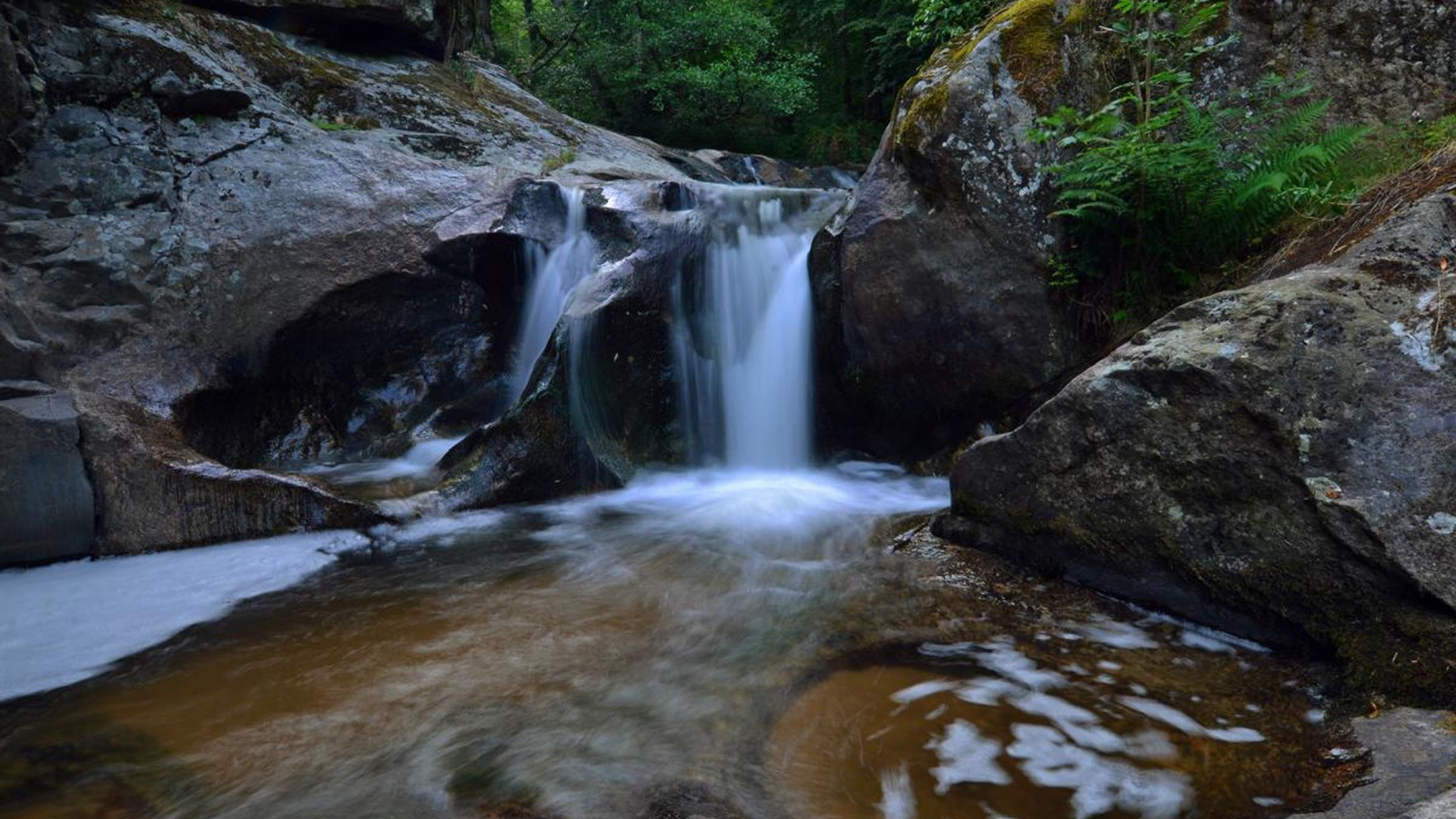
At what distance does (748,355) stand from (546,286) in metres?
1.97

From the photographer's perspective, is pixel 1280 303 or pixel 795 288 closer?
pixel 1280 303

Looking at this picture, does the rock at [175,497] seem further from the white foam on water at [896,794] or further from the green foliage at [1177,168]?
the green foliage at [1177,168]

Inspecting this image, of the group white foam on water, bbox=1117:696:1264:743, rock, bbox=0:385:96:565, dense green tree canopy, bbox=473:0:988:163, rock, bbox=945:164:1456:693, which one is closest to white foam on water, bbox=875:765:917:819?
white foam on water, bbox=1117:696:1264:743

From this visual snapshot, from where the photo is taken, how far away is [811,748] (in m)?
2.49

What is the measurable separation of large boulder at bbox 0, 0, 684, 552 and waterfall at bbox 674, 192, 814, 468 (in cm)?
182

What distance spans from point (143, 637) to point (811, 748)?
304cm

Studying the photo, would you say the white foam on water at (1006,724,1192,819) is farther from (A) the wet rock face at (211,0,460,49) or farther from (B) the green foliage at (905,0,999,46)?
(A) the wet rock face at (211,0,460,49)

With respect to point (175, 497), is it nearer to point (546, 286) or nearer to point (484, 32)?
point (546, 286)

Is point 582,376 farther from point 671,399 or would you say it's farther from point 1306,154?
point 1306,154

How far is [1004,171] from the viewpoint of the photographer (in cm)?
500

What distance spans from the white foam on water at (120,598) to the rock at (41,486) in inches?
5.2

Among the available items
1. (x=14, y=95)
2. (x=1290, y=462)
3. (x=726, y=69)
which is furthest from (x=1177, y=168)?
(x=726, y=69)

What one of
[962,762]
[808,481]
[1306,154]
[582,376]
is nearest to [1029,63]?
[1306,154]

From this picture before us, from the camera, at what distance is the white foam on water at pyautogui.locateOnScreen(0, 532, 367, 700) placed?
3.23m
